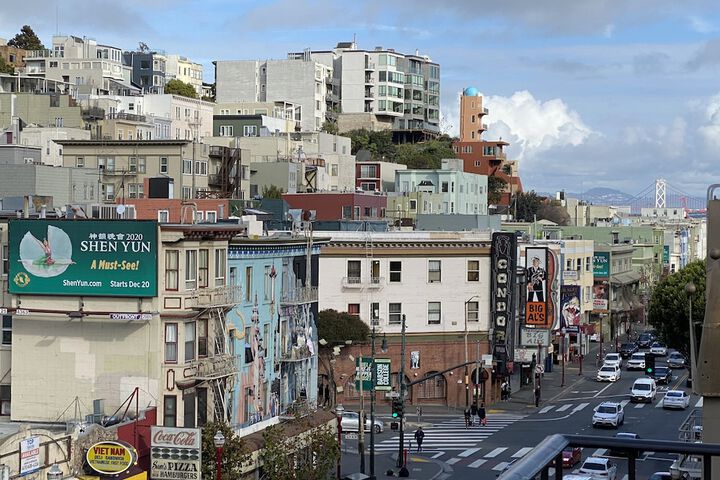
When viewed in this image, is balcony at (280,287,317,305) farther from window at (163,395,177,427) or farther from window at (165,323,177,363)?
window at (163,395,177,427)

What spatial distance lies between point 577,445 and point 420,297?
83.9 metres

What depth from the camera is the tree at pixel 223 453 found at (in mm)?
45906

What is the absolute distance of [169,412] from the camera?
48.8 m

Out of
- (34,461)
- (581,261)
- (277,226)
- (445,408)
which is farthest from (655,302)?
(34,461)

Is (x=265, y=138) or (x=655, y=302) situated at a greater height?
(x=265, y=138)

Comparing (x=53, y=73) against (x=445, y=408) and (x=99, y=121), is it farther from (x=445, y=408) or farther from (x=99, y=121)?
(x=445, y=408)

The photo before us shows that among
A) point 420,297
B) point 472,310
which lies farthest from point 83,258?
point 472,310

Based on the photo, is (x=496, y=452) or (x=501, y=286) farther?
(x=501, y=286)

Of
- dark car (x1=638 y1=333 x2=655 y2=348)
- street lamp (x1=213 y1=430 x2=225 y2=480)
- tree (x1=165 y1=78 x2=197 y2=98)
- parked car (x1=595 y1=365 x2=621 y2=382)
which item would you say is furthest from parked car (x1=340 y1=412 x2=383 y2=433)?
tree (x1=165 y1=78 x2=197 y2=98)

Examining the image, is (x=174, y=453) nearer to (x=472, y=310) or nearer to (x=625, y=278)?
(x=472, y=310)

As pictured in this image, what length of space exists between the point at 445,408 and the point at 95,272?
45608 millimetres

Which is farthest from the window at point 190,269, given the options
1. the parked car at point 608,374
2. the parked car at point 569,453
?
the parked car at point 608,374

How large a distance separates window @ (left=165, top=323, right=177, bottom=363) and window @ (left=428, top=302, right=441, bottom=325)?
43.7 meters

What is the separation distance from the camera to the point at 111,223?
48906 millimetres
